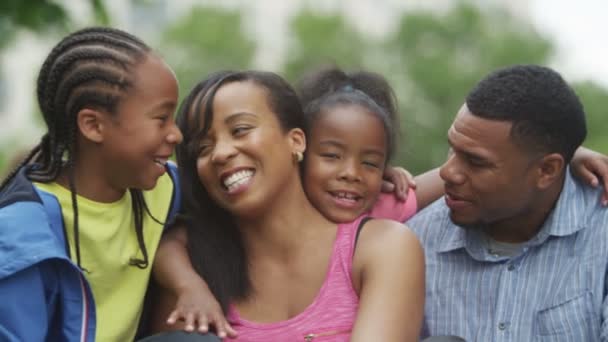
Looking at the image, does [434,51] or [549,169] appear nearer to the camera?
[549,169]

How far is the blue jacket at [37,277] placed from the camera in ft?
9.96

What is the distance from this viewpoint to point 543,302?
3566mm

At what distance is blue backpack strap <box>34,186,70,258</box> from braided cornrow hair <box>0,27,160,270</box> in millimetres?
30

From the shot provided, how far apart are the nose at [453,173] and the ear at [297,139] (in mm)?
511

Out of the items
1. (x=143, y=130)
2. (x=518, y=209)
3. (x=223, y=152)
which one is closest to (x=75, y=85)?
(x=143, y=130)

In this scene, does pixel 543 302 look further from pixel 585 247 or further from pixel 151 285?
pixel 151 285

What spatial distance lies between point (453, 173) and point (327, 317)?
712mm

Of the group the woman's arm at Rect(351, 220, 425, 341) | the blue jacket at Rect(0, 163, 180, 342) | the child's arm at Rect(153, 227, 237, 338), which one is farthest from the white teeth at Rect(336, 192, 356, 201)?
the blue jacket at Rect(0, 163, 180, 342)

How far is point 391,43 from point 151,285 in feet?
96.0

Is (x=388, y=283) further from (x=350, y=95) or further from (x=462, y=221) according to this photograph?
(x=350, y=95)

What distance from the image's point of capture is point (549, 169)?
3.69 meters

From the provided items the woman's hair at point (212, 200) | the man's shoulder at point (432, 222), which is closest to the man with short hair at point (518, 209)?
the man's shoulder at point (432, 222)

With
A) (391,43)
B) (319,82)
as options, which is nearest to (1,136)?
(391,43)

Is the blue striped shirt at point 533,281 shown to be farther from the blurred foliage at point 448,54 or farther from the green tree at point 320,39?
the green tree at point 320,39
